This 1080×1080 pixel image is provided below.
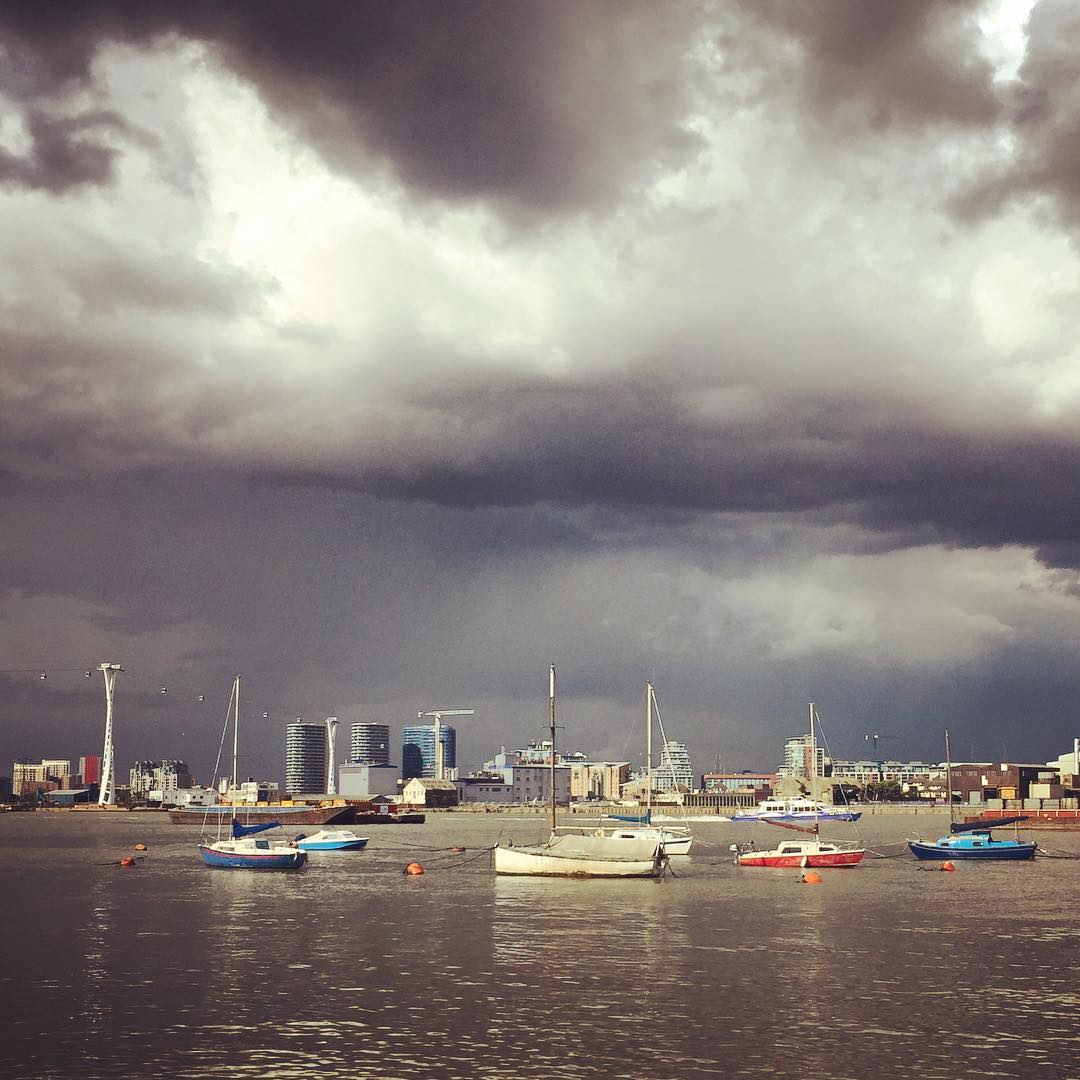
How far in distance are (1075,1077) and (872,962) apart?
2295cm

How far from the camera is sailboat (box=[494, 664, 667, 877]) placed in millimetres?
104125

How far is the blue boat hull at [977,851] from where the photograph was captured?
440ft

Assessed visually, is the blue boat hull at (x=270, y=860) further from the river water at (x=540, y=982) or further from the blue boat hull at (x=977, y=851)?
the blue boat hull at (x=977, y=851)

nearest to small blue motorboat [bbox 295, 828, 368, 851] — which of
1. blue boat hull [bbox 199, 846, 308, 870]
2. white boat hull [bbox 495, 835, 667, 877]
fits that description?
blue boat hull [bbox 199, 846, 308, 870]

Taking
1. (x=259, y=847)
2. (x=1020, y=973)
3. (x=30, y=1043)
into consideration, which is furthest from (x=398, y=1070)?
(x=259, y=847)

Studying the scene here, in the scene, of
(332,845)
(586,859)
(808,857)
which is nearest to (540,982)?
(586,859)

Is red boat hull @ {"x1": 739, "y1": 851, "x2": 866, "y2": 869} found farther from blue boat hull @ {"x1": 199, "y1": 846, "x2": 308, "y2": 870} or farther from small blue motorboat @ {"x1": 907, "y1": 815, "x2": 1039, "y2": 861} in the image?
blue boat hull @ {"x1": 199, "y1": 846, "x2": 308, "y2": 870}

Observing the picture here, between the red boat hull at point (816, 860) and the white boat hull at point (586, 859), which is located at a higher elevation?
the white boat hull at point (586, 859)

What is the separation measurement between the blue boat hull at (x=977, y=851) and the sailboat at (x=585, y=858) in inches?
1510

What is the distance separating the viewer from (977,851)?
447 feet

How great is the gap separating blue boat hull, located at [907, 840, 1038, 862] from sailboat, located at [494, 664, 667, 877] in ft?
126

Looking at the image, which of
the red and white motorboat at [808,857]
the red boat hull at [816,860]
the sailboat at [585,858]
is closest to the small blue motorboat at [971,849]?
the red boat hull at [816,860]

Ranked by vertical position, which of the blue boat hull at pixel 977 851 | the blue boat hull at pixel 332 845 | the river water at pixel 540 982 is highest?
the blue boat hull at pixel 332 845

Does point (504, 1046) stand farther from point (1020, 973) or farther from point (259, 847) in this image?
point (259, 847)
